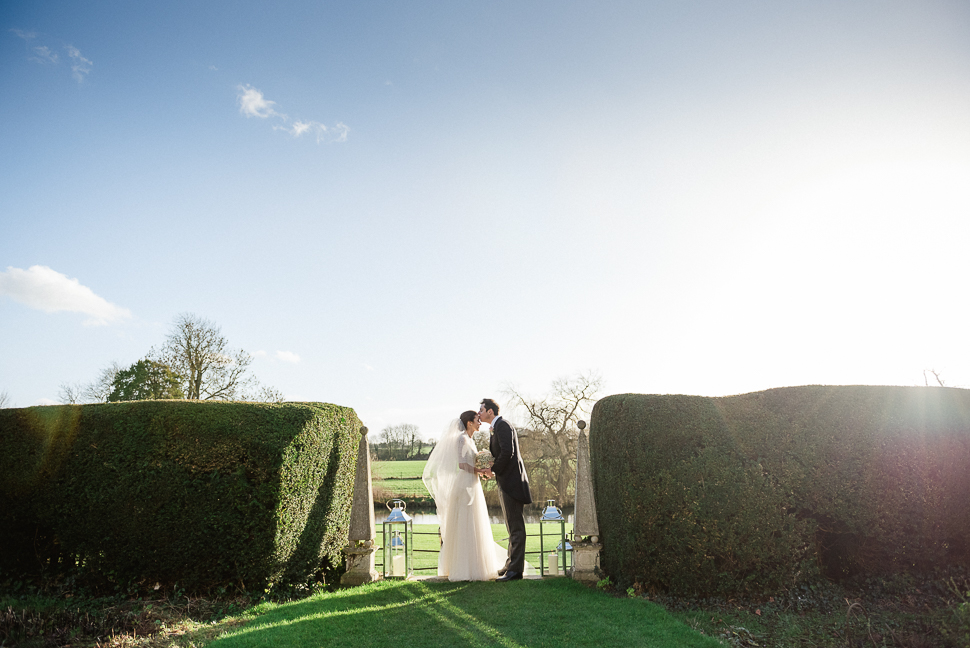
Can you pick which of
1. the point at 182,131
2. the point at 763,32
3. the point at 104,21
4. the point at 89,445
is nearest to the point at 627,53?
the point at 763,32

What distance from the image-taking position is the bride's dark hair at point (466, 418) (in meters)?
7.93

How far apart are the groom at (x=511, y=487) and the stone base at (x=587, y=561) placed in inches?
31.6

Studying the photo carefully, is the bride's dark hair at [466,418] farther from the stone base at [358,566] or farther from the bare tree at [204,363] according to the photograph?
the bare tree at [204,363]

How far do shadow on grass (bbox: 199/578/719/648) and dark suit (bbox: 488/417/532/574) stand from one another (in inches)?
26.8

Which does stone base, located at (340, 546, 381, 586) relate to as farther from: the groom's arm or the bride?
the groom's arm

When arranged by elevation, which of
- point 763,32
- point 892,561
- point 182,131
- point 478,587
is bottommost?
point 478,587

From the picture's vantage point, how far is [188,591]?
6.00m

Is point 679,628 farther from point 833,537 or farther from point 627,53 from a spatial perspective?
point 627,53

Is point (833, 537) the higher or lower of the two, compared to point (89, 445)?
lower

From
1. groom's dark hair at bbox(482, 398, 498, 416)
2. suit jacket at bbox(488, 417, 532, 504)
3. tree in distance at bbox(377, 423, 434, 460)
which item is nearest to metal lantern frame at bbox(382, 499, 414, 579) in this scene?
suit jacket at bbox(488, 417, 532, 504)

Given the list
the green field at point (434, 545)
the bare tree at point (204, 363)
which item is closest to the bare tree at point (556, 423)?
the green field at point (434, 545)

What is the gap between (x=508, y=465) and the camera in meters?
7.54

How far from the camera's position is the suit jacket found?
7504 millimetres

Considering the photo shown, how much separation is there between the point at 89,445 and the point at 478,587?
5.30 meters
